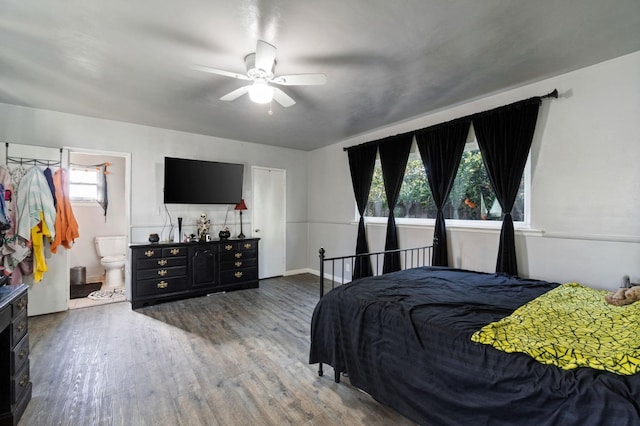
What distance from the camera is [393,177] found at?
4.13 metres

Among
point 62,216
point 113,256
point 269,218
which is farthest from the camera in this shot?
point 269,218

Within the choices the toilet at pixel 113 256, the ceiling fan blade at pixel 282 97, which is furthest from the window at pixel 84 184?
the ceiling fan blade at pixel 282 97

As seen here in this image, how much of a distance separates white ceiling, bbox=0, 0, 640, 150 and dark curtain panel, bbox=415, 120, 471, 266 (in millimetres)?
309

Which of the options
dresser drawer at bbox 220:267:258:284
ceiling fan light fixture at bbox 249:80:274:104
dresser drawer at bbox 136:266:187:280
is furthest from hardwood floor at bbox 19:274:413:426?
ceiling fan light fixture at bbox 249:80:274:104

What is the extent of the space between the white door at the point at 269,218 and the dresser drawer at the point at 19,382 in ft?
11.6

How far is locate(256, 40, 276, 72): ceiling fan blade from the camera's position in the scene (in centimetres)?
205

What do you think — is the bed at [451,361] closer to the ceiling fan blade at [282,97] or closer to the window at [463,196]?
the window at [463,196]

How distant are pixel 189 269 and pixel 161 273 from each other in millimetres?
365

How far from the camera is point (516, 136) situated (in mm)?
2902

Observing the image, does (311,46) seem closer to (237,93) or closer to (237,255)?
(237,93)

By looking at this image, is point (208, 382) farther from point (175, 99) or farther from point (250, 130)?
point (250, 130)

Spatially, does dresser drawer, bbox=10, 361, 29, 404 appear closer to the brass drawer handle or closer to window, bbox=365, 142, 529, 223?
the brass drawer handle

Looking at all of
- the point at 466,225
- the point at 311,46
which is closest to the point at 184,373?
the point at 311,46

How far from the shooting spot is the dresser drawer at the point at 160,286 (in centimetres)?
390
